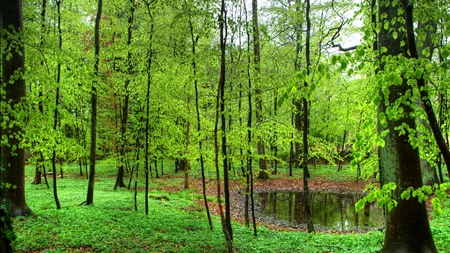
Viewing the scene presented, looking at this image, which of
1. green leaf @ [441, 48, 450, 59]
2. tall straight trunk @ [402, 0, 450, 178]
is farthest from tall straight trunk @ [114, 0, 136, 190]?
green leaf @ [441, 48, 450, 59]

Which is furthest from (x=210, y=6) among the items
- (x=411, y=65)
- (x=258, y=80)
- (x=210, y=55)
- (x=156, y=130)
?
(x=156, y=130)

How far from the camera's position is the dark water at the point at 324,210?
1180 cm

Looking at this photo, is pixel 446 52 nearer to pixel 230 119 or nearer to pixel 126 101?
pixel 230 119

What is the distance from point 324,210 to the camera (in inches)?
553

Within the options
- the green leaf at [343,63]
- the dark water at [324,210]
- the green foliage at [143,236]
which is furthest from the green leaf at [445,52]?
the dark water at [324,210]

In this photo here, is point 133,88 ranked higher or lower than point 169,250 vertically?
higher

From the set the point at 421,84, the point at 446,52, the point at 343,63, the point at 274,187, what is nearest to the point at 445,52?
the point at 446,52

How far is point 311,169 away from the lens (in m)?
26.1

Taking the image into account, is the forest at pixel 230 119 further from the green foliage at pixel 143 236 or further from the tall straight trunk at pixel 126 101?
the tall straight trunk at pixel 126 101

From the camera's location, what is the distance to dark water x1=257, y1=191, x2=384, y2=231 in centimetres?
1180

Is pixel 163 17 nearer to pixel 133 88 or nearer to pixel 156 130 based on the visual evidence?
pixel 133 88

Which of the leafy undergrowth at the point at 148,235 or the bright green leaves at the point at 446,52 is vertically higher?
the bright green leaves at the point at 446,52

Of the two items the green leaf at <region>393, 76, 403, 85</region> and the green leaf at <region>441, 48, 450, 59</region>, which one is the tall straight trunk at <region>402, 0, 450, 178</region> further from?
the green leaf at <region>393, 76, 403, 85</region>

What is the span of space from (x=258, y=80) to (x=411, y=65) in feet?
18.2
